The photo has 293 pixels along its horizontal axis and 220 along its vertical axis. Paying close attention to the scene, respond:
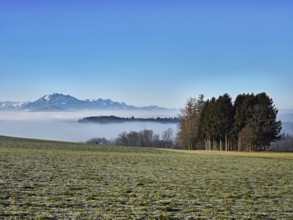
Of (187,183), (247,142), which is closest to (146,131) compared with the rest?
(247,142)

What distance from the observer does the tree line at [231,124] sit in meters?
82.7

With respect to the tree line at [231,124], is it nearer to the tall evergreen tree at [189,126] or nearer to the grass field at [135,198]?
the tall evergreen tree at [189,126]

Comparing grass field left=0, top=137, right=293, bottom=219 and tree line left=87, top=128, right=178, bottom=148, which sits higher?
tree line left=87, top=128, right=178, bottom=148

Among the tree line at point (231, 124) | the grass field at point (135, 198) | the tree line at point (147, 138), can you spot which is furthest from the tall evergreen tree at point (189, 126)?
the grass field at point (135, 198)

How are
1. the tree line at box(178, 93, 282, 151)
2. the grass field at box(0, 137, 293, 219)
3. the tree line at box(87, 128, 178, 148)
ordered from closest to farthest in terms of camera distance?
the grass field at box(0, 137, 293, 219) < the tree line at box(178, 93, 282, 151) < the tree line at box(87, 128, 178, 148)

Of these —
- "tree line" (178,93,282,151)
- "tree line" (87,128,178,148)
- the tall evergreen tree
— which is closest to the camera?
"tree line" (178,93,282,151)

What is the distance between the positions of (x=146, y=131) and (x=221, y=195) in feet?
533

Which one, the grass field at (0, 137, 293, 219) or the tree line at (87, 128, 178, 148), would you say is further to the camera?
the tree line at (87, 128, 178, 148)

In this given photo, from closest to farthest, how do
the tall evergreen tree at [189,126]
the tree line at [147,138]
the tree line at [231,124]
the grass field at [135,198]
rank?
the grass field at [135,198] < the tree line at [231,124] < the tall evergreen tree at [189,126] < the tree line at [147,138]

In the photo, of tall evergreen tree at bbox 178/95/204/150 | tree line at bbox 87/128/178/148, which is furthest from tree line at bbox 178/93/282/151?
tree line at bbox 87/128/178/148

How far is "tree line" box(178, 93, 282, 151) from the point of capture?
8269cm

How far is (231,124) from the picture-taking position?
3659 inches

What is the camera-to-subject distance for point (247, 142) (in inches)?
A: 3300

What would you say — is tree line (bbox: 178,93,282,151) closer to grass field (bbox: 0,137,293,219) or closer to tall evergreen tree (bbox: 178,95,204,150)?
tall evergreen tree (bbox: 178,95,204,150)
